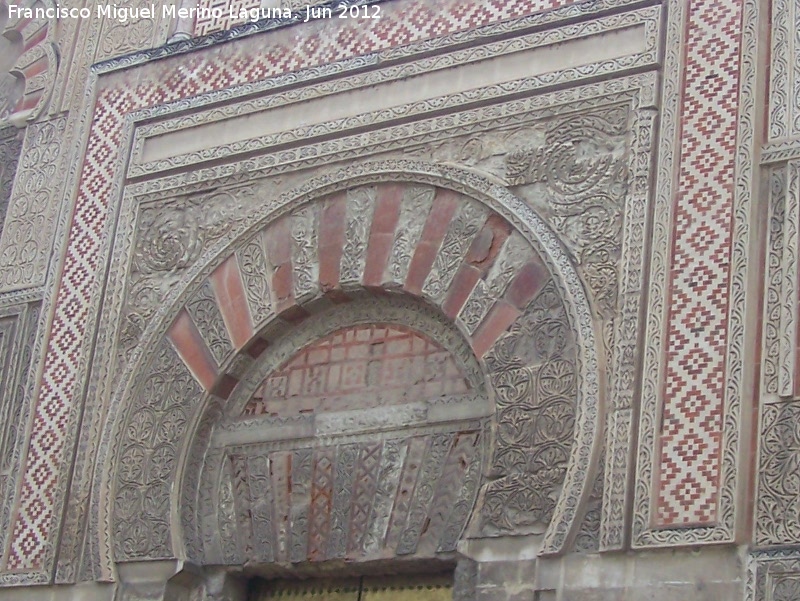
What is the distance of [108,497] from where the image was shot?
293 inches

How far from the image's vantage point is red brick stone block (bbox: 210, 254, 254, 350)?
24.3 feet

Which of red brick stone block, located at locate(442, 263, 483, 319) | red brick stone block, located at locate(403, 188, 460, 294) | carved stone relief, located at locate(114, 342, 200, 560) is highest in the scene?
red brick stone block, located at locate(403, 188, 460, 294)

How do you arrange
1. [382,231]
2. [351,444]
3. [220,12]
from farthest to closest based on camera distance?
[220,12] → [382,231] → [351,444]

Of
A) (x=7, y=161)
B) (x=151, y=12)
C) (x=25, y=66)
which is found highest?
(x=151, y=12)

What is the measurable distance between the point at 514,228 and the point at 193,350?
65.7 inches

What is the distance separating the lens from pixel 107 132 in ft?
27.6

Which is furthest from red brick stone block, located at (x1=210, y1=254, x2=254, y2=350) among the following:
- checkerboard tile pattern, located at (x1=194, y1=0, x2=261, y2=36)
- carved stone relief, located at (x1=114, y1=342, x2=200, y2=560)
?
checkerboard tile pattern, located at (x1=194, y1=0, x2=261, y2=36)

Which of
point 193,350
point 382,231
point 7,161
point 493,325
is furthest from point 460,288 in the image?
point 7,161

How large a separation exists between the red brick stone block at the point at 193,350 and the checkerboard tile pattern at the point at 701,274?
7.37 ft

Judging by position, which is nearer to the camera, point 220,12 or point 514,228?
point 514,228

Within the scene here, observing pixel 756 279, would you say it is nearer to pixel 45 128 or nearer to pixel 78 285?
pixel 78 285

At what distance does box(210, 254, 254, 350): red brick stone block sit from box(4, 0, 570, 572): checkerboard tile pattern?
0.75 meters

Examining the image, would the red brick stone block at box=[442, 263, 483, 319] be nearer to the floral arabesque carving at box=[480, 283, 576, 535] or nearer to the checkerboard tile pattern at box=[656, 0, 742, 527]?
the floral arabesque carving at box=[480, 283, 576, 535]

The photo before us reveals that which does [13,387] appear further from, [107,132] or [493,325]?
[493,325]
